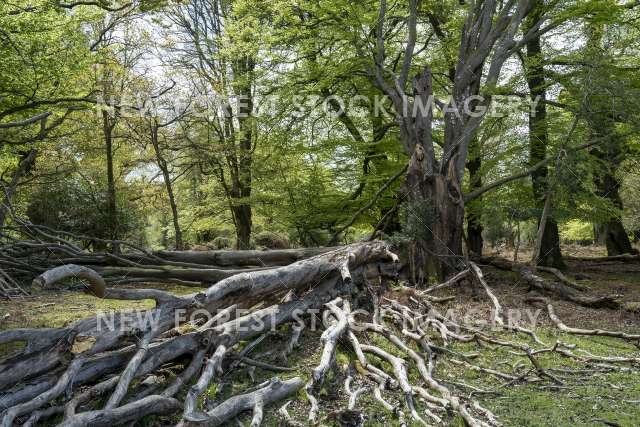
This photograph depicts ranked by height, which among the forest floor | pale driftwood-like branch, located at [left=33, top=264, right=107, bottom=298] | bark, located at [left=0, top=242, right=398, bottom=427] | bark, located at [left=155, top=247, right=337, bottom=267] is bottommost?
the forest floor

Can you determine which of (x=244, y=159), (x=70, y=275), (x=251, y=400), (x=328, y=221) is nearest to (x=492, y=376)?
(x=251, y=400)

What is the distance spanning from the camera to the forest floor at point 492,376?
3811mm

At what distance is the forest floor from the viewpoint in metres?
3.81

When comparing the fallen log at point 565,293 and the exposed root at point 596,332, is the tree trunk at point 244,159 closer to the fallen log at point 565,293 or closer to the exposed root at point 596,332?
the fallen log at point 565,293

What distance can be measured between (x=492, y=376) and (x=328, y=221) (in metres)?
8.31

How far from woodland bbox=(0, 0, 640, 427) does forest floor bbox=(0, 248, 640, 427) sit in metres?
0.03

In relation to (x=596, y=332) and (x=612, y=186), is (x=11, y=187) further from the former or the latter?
(x=612, y=186)

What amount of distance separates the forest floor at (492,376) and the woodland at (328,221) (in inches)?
A: 1.2

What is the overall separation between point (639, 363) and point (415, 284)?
3686 mm

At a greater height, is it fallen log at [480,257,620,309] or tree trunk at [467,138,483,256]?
tree trunk at [467,138,483,256]

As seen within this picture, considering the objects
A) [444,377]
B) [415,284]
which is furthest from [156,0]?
[444,377]

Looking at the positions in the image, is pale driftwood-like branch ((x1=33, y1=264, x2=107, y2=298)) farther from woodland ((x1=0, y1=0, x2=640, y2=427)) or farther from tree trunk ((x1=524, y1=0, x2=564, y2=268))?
tree trunk ((x1=524, y1=0, x2=564, y2=268))

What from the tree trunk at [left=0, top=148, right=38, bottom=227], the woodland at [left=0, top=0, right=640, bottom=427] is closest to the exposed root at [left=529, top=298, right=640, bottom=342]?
the woodland at [left=0, top=0, right=640, bottom=427]

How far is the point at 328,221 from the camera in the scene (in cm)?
1285
